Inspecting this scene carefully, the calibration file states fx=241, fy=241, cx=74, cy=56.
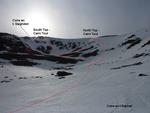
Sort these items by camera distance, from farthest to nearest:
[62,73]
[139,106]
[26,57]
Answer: [26,57]
[62,73]
[139,106]

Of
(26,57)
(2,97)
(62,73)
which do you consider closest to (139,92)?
(2,97)

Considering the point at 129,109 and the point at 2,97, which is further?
the point at 2,97

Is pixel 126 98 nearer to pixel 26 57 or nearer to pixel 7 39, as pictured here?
pixel 26 57

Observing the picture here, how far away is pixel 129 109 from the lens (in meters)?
17.6

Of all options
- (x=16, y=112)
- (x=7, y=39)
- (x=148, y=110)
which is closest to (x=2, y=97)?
(x=16, y=112)

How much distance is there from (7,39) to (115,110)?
478 feet

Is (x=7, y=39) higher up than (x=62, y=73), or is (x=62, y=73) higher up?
(x=7, y=39)

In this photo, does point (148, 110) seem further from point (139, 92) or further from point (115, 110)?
point (139, 92)

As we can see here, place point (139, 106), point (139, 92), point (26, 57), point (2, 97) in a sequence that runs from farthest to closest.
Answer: point (26, 57), point (2, 97), point (139, 92), point (139, 106)

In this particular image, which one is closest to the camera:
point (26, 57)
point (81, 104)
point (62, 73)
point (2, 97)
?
point (81, 104)

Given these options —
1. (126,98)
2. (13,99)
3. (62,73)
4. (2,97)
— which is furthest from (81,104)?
(62,73)

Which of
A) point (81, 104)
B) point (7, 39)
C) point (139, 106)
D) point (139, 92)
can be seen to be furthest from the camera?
point (7, 39)

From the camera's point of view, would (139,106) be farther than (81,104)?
No

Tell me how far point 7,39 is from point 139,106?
145080 mm
